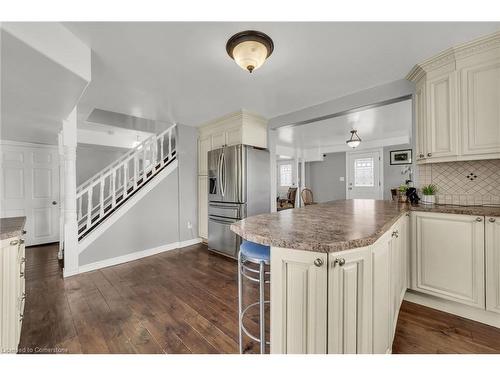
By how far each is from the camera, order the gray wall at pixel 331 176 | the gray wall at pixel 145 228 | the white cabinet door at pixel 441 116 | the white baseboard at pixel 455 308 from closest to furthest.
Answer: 1. the white baseboard at pixel 455 308
2. the white cabinet door at pixel 441 116
3. the gray wall at pixel 145 228
4. the gray wall at pixel 331 176

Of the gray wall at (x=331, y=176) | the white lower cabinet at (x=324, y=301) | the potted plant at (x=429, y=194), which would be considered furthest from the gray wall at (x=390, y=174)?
the white lower cabinet at (x=324, y=301)

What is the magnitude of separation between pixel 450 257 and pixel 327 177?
6091 millimetres

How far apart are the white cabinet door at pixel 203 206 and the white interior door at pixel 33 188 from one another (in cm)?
298

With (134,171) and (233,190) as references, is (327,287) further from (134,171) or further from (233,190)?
(134,171)

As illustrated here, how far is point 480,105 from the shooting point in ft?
5.69

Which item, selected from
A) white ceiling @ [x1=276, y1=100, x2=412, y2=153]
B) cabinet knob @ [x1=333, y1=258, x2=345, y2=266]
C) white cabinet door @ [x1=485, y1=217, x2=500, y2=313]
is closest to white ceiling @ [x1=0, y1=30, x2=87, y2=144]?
cabinet knob @ [x1=333, y1=258, x2=345, y2=266]

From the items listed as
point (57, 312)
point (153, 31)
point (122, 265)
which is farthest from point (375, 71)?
point (122, 265)

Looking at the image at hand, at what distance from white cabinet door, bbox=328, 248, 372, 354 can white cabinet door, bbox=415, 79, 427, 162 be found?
1.77 m

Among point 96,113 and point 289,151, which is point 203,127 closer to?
point 96,113

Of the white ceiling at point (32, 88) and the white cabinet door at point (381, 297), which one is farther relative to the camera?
the white ceiling at point (32, 88)

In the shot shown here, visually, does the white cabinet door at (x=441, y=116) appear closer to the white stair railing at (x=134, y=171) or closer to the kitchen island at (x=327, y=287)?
the kitchen island at (x=327, y=287)

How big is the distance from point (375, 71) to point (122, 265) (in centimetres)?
398

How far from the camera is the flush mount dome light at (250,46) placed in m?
1.53

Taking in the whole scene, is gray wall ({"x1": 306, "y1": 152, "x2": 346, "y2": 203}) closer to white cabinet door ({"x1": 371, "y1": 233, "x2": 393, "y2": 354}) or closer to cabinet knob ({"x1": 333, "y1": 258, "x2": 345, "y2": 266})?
white cabinet door ({"x1": 371, "y1": 233, "x2": 393, "y2": 354})
